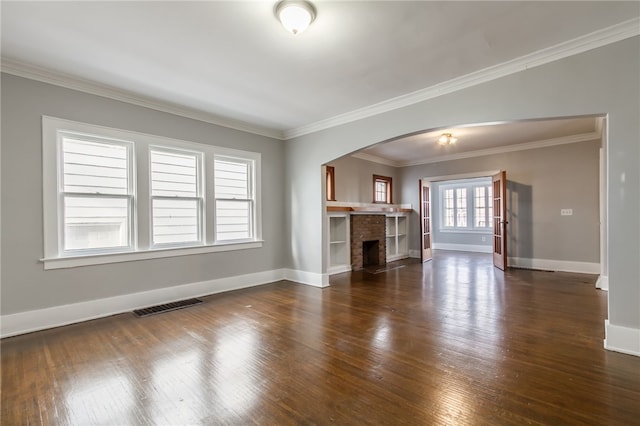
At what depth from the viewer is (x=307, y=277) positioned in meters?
5.36

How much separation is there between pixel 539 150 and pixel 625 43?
14.9ft

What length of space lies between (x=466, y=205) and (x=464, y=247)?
1.50 metres

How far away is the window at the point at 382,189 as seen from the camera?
8133 mm

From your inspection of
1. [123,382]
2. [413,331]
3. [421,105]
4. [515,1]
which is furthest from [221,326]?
[515,1]

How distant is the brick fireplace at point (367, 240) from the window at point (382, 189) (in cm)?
94

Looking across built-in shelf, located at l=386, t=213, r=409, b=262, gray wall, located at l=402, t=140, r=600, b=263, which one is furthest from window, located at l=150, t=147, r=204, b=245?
gray wall, located at l=402, t=140, r=600, b=263

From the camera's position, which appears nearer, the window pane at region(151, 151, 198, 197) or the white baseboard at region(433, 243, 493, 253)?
the window pane at region(151, 151, 198, 197)

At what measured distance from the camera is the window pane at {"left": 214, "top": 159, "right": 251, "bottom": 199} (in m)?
4.92

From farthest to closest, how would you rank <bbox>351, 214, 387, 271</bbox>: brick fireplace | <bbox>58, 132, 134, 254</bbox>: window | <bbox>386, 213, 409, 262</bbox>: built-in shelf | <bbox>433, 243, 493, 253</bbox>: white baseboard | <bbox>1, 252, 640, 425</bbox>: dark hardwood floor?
<bbox>433, 243, 493, 253</bbox>: white baseboard → <bbox>386, 213, 409, 262</bbox>: built-in shelf → <bbox>351, 214, 387, 271</bbox>: brick fireplace → <bbox>58, 132, 134, 254</bbox>: window → <bbox>1, 252, 640, 425</bbox>: dark hardwood floor

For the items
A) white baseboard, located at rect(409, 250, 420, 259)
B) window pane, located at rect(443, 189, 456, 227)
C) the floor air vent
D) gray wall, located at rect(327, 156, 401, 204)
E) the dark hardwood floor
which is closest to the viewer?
the dark hardwood floor

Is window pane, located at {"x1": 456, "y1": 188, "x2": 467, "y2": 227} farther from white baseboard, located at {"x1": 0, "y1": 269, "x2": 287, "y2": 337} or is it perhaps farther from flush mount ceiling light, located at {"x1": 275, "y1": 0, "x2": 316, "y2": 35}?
flush mount ceiling light, located at {"x1": 275, "y1": 0, "x2": 316, "y2": 35}

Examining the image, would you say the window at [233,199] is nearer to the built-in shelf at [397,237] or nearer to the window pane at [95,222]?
the window pane at [95,222]

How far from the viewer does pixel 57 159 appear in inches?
133

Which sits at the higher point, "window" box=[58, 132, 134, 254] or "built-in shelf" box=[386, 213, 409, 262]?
"window" box=[58, 132, 134, 254]
